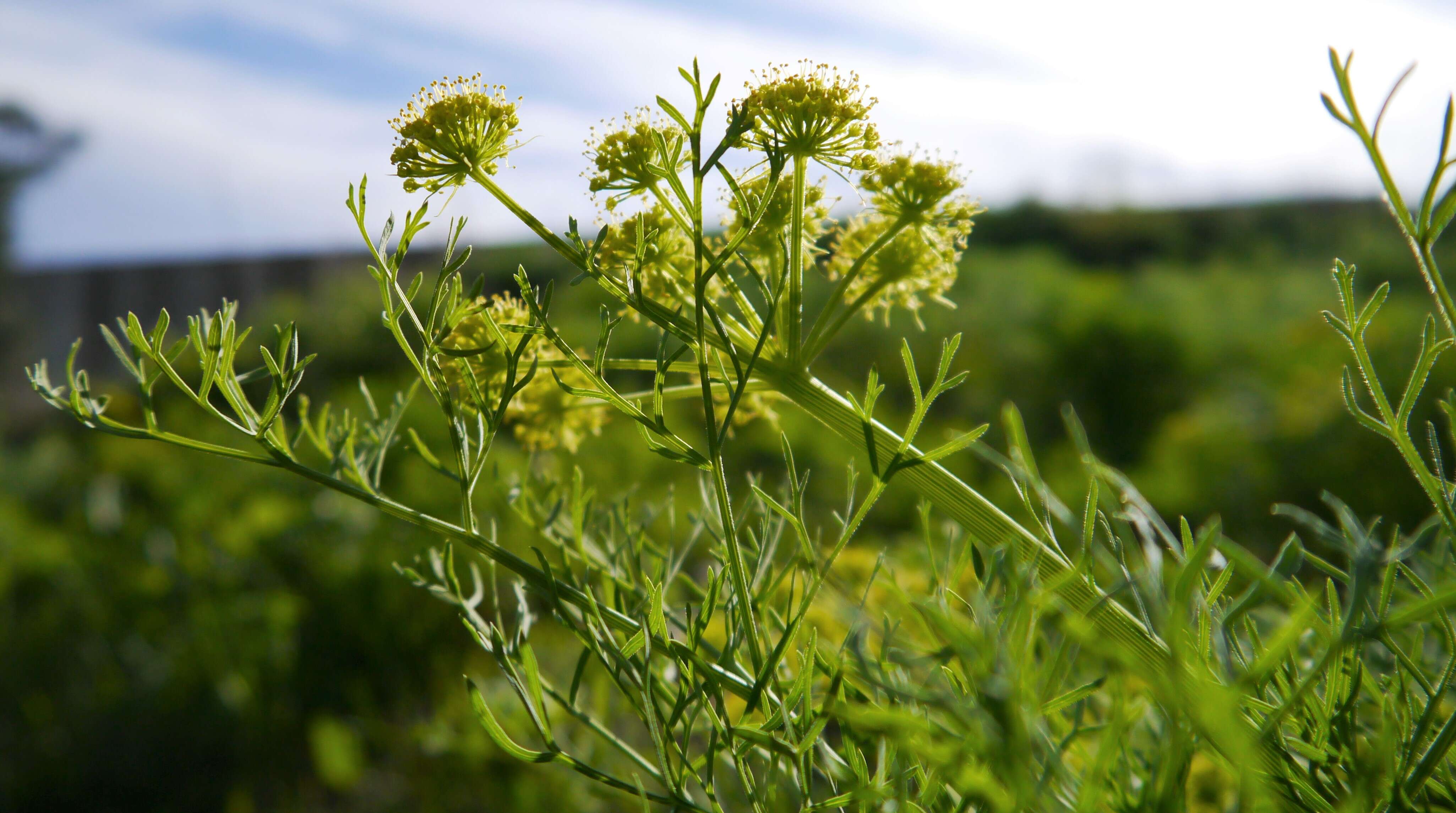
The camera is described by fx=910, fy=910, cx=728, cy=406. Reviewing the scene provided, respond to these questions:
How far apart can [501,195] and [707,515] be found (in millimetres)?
127

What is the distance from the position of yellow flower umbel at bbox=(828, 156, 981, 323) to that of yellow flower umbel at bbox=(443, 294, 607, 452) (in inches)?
3.4

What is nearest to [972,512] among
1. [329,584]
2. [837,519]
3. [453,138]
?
[837,519]

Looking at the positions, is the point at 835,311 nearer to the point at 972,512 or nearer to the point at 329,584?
the point at 972,512

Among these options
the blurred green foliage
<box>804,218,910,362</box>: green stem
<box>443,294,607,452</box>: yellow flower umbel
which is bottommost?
the blurred green foliage

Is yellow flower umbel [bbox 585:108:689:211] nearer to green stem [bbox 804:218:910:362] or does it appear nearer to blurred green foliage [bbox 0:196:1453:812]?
green stem [bbox 804:218:910:362]

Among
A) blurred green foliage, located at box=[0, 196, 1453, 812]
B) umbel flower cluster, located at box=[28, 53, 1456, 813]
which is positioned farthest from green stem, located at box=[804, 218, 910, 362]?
blurred green foliage, located at box=[0, 196, 1453, 812]

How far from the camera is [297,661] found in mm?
1324

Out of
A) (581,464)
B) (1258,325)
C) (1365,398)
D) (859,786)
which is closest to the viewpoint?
(859,786)

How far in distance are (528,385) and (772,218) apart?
0.08m

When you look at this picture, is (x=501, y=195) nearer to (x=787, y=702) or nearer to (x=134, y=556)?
(x=787, y=702)

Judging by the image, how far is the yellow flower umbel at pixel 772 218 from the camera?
0.76ft

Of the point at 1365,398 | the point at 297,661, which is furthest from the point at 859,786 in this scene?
the point at 1365,398

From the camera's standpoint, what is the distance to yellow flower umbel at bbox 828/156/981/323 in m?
0.25

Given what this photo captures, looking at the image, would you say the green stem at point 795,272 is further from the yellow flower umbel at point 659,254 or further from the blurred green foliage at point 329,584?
the blurred green foliage at point 329,584
